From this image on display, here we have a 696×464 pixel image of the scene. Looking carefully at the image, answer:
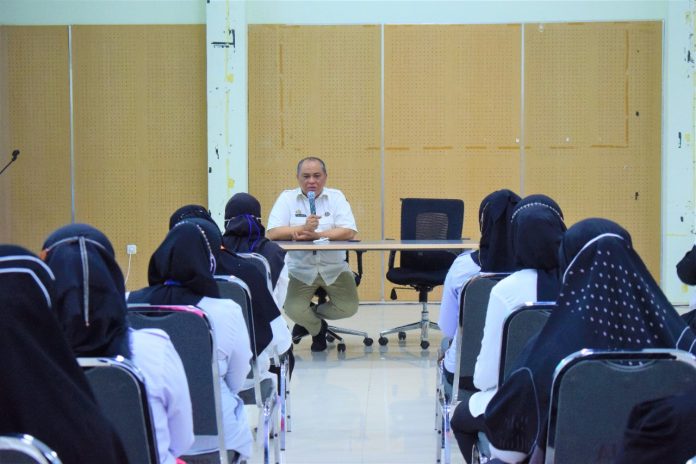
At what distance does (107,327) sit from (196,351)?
2.37 feet

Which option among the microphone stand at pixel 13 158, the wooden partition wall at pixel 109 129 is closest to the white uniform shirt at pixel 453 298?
the wooden partition wall at pixel 109 129

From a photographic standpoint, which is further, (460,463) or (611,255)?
(460,463)

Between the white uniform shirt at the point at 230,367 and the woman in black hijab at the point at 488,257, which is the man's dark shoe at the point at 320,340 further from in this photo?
the white uniform shirt at the point at 230,367

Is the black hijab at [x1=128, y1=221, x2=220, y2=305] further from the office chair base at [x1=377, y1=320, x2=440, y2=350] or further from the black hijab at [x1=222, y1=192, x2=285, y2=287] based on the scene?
the office chair base at [x1=377, y1=320, x2=440, y2=350]

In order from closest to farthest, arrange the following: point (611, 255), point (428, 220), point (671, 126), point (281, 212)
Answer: point (611, 255) → point (281, 212) → point (428, 220) → point (671, 126)

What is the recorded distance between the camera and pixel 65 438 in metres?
1.54

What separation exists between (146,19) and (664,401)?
26.7 ft

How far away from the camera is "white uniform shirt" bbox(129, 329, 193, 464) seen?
220 centimetres

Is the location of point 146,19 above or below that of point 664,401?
above

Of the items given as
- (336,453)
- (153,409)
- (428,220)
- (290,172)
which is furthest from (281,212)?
(153,409)

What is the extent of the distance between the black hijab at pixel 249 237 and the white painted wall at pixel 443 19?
3385mm

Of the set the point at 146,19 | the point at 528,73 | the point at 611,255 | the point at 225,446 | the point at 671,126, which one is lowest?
the point at 225,446

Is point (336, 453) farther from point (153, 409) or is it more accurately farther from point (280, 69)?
point (280, 69)

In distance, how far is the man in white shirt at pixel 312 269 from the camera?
639 centimetres
